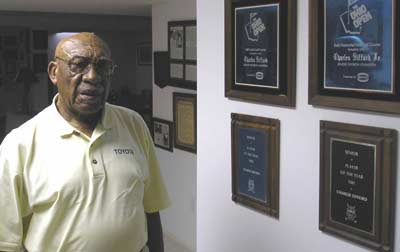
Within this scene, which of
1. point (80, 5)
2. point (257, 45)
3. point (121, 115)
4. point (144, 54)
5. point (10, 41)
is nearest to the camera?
point (121, 115)

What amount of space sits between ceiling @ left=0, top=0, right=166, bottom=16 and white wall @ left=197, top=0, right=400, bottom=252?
239cm

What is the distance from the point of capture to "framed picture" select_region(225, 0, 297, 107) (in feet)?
5.01

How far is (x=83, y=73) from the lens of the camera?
4.39 ft

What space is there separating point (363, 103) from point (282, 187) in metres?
0.44

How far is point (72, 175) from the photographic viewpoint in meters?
1.32

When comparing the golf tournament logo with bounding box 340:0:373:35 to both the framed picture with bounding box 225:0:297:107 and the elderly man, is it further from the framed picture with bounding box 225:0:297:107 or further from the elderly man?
the elderly man

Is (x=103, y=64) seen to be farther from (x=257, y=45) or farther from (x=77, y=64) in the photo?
(x=257, y=45)

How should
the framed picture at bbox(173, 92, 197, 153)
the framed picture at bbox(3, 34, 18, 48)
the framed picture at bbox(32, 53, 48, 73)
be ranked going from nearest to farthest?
1. the framed picture at bbox(173, 92, 197, 153)
2. the framed picture at bbox(3, 34, 18, 48)
3. the framed picture at bbox(32, 53, 48, 73)

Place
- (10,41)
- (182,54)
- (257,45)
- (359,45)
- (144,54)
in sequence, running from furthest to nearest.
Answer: (144,54) < (10,41) < (182,54) < (257,45) < (359,45)

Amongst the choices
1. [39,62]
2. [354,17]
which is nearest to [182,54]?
[354,17]

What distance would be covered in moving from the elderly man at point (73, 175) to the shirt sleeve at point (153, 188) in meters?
0.14

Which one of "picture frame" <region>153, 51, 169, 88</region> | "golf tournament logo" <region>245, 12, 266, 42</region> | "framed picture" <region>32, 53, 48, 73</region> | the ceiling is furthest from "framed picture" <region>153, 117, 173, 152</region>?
"framed picture" <region>32, 53, 48, 73</region>

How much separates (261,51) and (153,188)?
21.9 inches

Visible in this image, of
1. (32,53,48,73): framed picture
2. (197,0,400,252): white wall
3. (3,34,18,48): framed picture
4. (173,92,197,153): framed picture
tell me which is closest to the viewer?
(197,0,400,252): white wall
